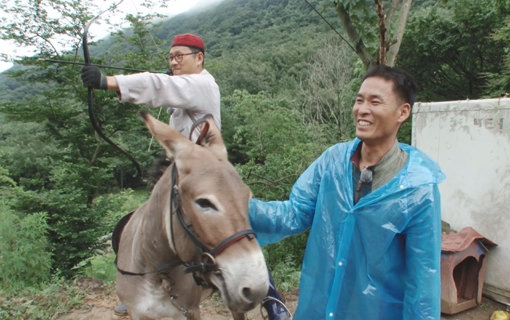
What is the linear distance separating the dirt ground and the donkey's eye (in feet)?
10.3

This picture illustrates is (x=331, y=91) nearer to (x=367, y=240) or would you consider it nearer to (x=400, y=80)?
(x=400, y=80)

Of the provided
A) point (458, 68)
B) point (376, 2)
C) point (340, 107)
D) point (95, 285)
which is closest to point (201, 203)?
point (376, 2)

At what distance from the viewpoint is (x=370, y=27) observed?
5004 mm

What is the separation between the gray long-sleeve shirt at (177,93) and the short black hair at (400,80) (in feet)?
3.73

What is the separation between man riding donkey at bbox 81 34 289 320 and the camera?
2.04 meters

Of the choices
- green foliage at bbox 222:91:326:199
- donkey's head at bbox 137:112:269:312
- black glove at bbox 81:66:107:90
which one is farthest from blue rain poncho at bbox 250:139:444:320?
green foliage at bbox 222:91:326:199

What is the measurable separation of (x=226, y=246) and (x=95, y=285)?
452 centimetres

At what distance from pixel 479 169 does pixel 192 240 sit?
17.1ft

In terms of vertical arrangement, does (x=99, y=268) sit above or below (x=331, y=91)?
below

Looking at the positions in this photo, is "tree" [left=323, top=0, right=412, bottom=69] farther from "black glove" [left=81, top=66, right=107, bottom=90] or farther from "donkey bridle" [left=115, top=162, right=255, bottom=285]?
"donkey bridle" [left=115, top=162, right=255, bottom=285]

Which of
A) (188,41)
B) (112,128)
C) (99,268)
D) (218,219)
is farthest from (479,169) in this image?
(112,128)

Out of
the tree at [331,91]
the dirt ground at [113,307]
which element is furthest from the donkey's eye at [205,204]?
the tree at [331,91]

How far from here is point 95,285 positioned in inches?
205

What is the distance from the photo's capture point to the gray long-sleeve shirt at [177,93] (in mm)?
2080
